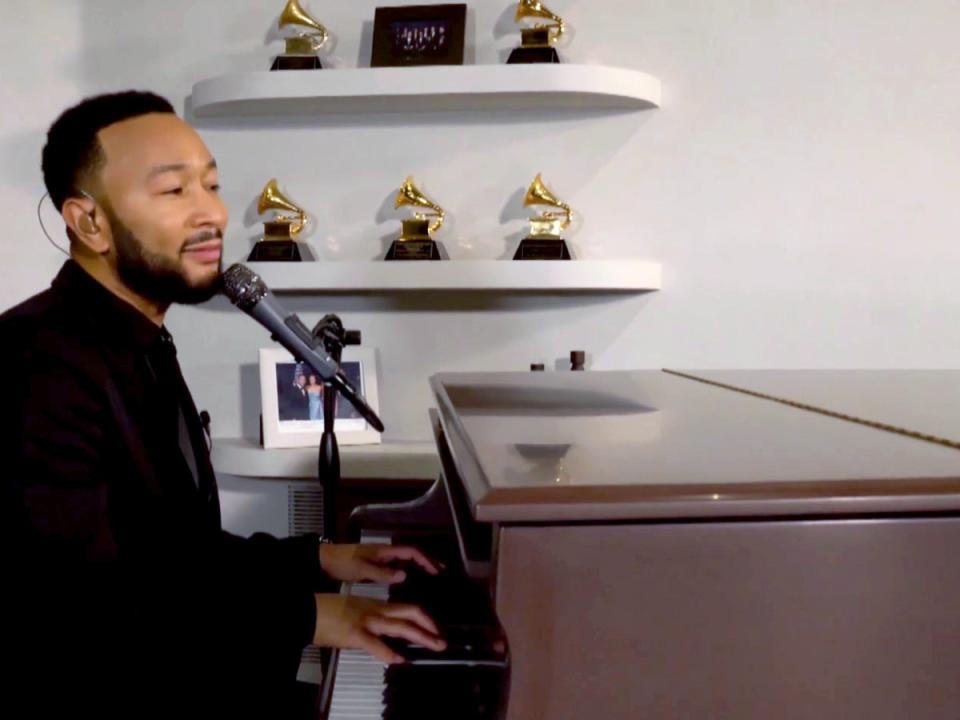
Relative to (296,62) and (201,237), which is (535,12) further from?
(201,237)

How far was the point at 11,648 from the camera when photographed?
1.20 meters

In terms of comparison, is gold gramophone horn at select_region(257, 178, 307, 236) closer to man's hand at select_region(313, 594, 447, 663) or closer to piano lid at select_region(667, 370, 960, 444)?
piano lid at select_region(667, 370, 960, 444)

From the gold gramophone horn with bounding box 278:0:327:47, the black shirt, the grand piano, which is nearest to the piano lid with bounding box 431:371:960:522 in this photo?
the grand piano

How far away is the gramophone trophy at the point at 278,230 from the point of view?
2.53 m

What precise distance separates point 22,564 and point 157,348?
45 cm

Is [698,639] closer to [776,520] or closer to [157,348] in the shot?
[776,520]

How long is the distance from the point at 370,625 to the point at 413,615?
1.8 inches

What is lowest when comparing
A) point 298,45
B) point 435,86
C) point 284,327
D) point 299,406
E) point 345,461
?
point 345,461

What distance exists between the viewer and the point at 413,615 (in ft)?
2.98

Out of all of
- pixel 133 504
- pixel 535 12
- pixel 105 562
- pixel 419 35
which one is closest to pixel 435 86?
pixel 419 35

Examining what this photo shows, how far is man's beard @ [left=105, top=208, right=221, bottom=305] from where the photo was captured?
4.68 ft

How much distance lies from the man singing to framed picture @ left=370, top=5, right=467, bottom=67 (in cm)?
113

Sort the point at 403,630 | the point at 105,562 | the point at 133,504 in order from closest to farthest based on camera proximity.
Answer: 1. the point at 403,630
2. the point at 105,562
3. the point at 133,504

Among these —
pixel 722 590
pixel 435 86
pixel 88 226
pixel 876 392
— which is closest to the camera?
pixel 722 590
